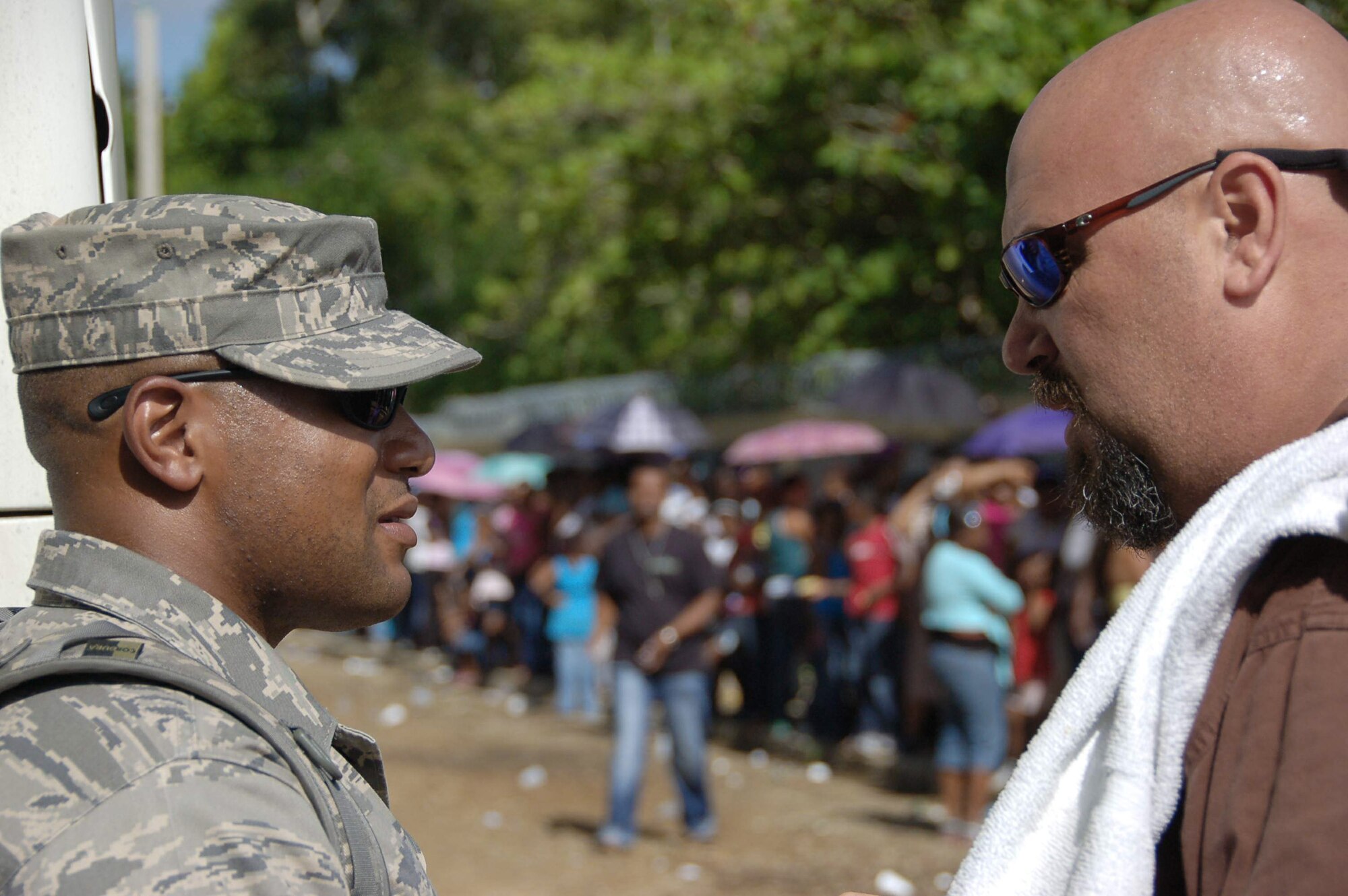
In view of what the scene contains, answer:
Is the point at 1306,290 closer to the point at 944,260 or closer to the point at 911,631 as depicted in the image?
the point at 911,631

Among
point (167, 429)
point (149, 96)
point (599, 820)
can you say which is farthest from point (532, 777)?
point (149, 96)

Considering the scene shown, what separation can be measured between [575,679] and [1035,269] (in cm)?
1055

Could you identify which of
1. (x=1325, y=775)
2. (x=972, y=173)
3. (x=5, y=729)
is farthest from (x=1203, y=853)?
(x=972, y=173)

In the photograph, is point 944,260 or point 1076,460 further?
point 944,260

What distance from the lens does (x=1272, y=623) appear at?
1277 millimetres

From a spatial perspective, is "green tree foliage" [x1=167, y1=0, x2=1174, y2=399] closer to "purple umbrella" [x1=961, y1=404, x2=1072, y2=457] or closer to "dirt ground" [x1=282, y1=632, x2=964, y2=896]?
"purple umbrella" [x1=961, y1=404, x2=1072, y2=457]

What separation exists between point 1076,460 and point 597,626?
9.43m

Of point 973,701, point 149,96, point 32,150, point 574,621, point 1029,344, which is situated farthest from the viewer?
point 149,96

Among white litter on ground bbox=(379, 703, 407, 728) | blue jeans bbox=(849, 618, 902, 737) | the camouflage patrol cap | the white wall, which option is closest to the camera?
the camouflage patrol cap

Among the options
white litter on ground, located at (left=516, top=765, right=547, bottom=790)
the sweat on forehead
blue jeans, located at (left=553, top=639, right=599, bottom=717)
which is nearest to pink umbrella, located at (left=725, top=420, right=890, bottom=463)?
blue jeans, located at (left=553, top=639, right=599, bottom=717)

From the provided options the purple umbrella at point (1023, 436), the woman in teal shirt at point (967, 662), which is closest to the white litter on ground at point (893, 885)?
the woman in teal shirt at point (967, 662)

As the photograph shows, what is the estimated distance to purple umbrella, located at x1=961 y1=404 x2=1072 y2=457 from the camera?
971 centimetres

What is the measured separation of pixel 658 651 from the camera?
25.4ft

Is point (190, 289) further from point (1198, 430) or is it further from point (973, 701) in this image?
point (973, 701)
